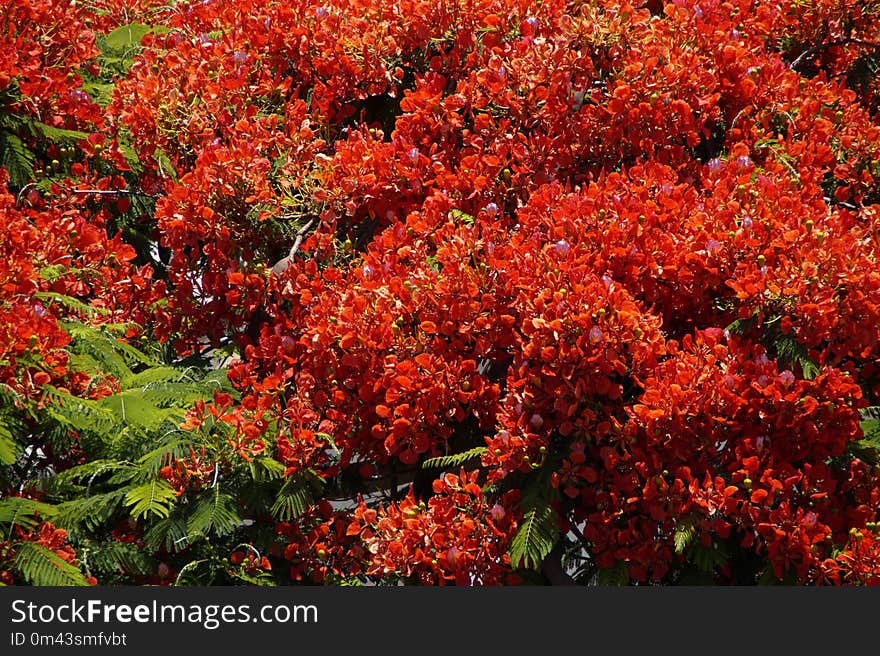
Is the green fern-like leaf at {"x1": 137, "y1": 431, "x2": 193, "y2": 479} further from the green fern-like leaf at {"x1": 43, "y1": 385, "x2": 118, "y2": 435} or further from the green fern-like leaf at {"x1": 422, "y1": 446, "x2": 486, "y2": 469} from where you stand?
the green fern-like leaf at {"x1": 422, "y1": 446, "x2": 486, "y2": 469}

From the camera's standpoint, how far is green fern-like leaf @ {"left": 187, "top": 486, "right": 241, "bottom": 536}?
4023mm

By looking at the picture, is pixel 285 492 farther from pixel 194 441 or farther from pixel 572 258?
pixel 572 258

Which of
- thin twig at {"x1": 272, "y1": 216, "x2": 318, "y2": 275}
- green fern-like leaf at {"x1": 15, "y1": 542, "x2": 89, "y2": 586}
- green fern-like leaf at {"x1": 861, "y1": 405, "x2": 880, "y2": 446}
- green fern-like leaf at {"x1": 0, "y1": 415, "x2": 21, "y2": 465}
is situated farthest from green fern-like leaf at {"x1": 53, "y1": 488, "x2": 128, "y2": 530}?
green fern-like leaf at {"x1": 861, "y1": 405, "x2": 880, "y2": 446}

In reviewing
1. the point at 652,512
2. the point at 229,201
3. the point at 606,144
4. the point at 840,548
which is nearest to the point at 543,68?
the point at 606,144

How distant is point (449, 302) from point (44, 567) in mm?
1722

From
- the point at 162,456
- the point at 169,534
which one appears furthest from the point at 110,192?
the point at 169,534

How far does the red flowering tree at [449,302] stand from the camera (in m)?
3.78

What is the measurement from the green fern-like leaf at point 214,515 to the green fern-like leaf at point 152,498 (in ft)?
0.34

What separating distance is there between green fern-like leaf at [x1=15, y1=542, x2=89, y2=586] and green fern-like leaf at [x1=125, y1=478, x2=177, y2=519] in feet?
0.94

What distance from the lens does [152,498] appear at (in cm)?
396

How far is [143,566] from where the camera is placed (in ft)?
13.8

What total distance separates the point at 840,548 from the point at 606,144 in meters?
1.91

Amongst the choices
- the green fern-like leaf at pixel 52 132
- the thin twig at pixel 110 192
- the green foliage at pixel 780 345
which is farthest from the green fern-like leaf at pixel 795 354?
the green fern-like leaf at pixel 52 132

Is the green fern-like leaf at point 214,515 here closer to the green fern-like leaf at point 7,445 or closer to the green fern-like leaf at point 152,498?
the green fern-like leaf at point 152,498
